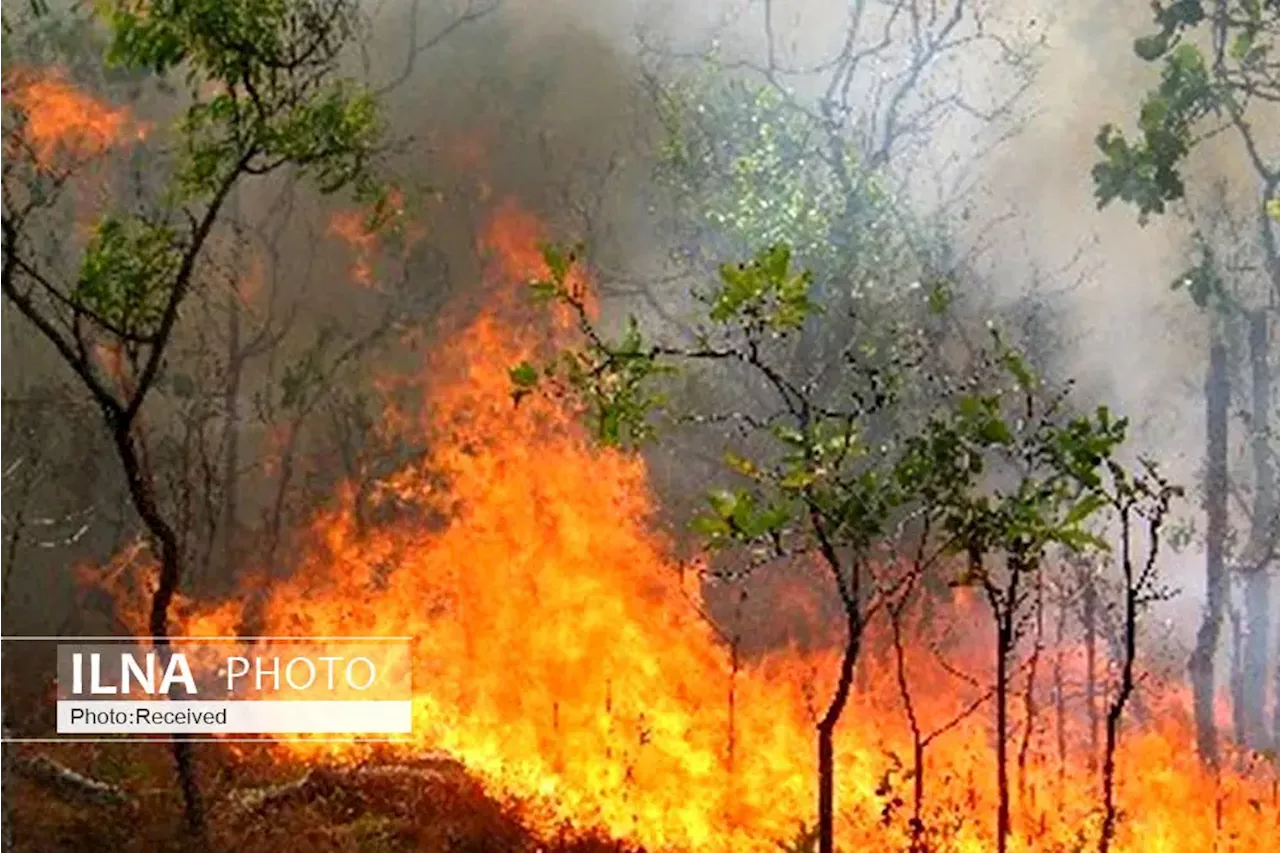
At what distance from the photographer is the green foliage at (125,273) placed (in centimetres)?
845

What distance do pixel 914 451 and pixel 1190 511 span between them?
2340 cm

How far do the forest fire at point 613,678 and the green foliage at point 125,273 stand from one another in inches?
231

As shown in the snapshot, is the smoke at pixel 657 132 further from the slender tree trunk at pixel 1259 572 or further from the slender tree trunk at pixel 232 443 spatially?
the slender tree trunk at pixel 1259 572

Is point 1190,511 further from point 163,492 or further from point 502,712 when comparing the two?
point 163,492

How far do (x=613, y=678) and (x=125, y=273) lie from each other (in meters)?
9.75

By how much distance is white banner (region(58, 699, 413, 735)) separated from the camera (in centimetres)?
1436

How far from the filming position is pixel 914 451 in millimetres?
8805

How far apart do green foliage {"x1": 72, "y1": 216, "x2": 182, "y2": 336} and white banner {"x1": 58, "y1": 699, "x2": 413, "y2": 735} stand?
6336 millimetres

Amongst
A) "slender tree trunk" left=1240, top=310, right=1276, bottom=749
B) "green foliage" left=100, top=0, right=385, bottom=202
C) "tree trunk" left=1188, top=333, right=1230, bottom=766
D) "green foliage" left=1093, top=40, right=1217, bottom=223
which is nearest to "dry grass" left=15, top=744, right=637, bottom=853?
"green foliage" left=100, top=0, right=385, bottom=202

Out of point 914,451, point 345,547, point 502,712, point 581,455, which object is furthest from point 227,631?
point 914,451

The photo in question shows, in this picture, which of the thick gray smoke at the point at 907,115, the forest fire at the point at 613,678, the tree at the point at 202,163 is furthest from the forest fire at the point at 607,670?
the tree at the point at 202,163

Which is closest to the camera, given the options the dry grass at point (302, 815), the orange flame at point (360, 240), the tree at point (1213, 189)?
the tree at point (1213, 189)

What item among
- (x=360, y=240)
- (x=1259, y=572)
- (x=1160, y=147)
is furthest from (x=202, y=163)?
(x=1259, y=572)

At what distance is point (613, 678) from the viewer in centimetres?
1681
